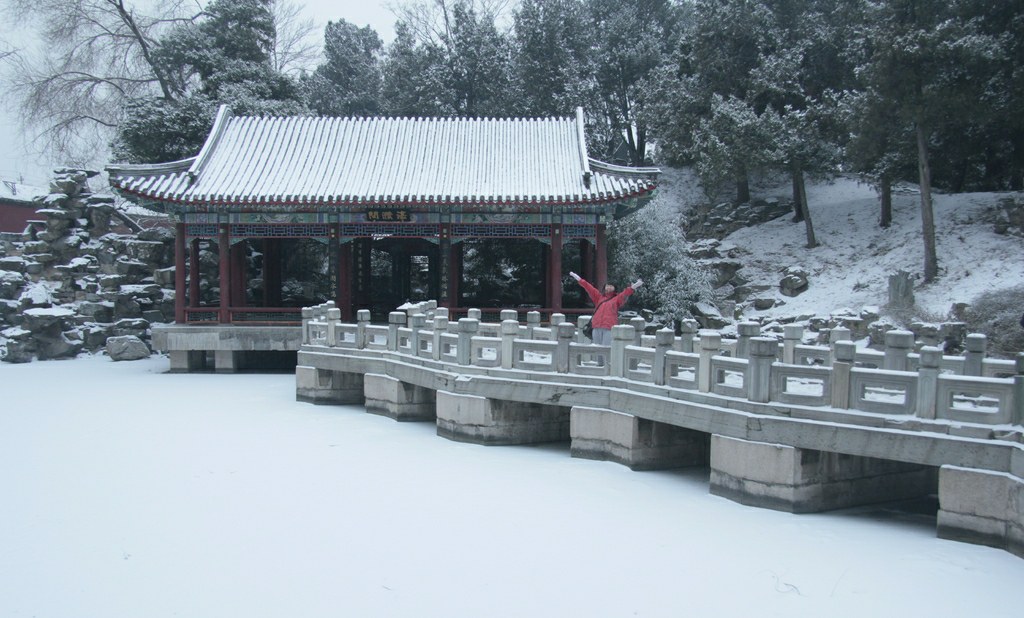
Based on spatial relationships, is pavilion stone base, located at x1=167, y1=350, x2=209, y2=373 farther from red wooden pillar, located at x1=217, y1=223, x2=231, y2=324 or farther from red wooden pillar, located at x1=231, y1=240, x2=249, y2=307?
red wooden pillar, located at x1=231, y1=240, x2=249, y2=307

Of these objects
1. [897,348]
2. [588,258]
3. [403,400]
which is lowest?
[403,400]

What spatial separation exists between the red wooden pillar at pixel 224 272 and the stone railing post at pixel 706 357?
12760mm

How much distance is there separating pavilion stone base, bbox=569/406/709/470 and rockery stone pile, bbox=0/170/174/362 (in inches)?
582

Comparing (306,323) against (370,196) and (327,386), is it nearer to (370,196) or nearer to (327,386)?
(327,386)

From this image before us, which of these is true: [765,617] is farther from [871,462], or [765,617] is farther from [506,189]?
[506,189]

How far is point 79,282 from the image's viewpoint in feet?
77.7

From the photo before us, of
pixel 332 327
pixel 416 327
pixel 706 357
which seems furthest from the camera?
pixel 332 327

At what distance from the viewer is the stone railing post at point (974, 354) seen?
8.62m

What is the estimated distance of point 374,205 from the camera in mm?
18781

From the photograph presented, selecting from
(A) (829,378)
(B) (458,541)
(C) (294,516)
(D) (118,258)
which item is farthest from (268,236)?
(A) (829,378)

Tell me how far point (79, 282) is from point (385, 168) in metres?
10.7

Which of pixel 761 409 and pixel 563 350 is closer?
pixel 761 409

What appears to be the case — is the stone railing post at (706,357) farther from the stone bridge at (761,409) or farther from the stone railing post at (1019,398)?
the stone railing post at (1019,398)

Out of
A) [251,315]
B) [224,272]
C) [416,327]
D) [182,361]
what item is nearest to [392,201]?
[224,272]
